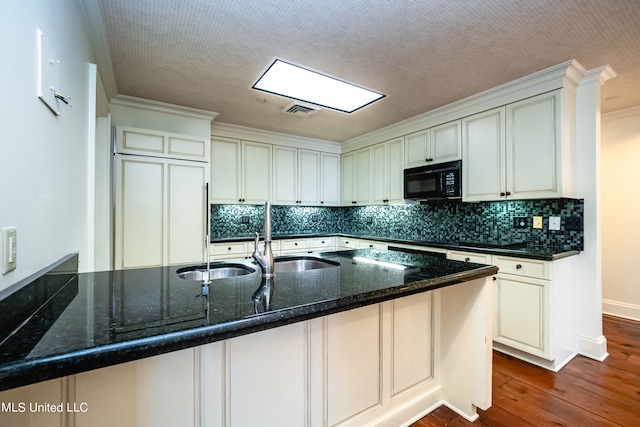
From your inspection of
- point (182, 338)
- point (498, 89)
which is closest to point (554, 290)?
point (498, 89)

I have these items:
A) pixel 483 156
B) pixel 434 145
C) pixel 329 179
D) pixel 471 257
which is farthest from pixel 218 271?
pixel 329 179

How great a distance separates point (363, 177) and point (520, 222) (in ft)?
6.94

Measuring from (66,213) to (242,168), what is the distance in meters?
2.61

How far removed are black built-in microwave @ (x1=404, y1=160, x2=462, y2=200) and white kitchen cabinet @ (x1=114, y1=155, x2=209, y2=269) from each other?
7.81 feet

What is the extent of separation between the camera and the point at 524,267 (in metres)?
2.30

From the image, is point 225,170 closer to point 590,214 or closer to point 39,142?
point 39,142

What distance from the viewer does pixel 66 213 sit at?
1.37m

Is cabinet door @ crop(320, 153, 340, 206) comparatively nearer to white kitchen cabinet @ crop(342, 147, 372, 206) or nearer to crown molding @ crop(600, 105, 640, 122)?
white kitchen cabinet @ crop(342, 147, 372, 206)

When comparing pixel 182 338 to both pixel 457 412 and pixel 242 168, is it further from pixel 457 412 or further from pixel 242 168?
pixel 242 168

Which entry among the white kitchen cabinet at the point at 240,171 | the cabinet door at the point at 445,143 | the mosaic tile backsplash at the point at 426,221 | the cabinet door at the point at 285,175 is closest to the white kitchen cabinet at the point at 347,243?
the mosaic tile backsplash at the point at 426,221

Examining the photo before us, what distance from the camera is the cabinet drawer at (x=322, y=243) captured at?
13.9 feet

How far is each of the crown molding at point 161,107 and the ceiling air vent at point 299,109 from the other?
0.86 metres

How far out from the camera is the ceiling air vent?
119 inches

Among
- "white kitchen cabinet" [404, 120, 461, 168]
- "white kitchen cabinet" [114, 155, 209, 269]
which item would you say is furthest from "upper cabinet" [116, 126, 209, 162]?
"white kitchen cabinet" [404, 120, 461, 168]
